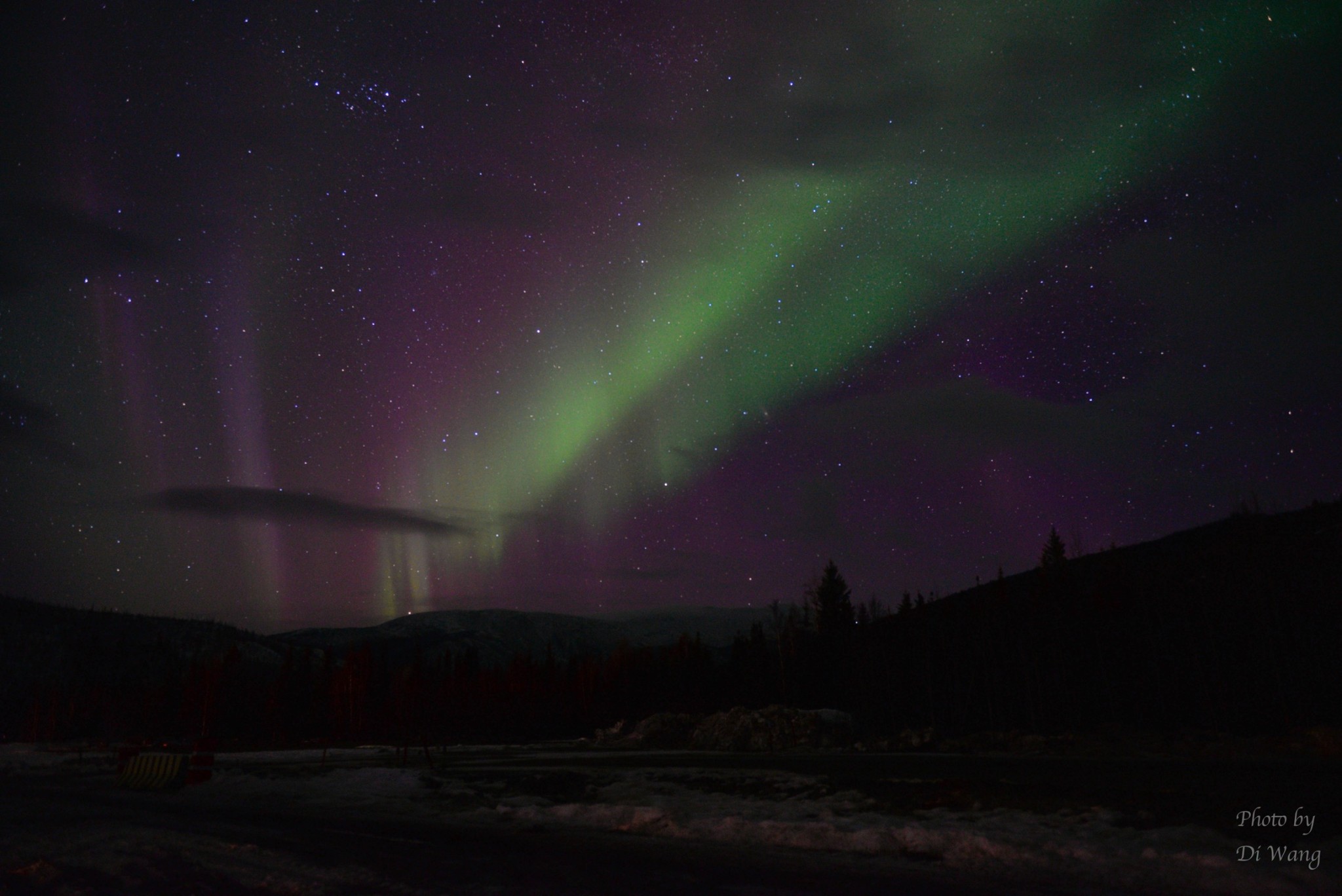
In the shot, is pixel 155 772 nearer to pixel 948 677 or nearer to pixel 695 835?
pixel 695 835

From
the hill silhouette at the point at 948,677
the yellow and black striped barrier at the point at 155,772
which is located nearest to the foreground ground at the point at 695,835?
the yellow and black striped barrier at the point at 155,772

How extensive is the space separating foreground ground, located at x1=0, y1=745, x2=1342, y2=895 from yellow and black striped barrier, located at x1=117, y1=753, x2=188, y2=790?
121 centimetres

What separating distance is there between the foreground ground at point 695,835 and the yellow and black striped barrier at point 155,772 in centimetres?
121

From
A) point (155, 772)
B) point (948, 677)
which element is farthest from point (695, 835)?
point (948, 677)

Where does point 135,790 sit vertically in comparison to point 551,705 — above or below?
above

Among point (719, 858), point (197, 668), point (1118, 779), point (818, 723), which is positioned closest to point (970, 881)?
point (719, 858)

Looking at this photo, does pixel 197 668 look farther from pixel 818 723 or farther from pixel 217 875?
pixel 217 875

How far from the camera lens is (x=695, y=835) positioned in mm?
17891

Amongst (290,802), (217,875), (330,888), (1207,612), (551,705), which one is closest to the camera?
(330,888)

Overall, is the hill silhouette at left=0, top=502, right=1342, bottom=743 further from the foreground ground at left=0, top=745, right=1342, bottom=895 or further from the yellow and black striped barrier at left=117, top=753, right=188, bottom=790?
the foreground ground at left=0, top=745, right=1342, bottom=895

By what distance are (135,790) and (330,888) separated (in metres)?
26.4

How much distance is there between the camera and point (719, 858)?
578 inches

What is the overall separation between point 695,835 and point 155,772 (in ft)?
86.2

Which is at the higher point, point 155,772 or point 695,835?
point 155,772
